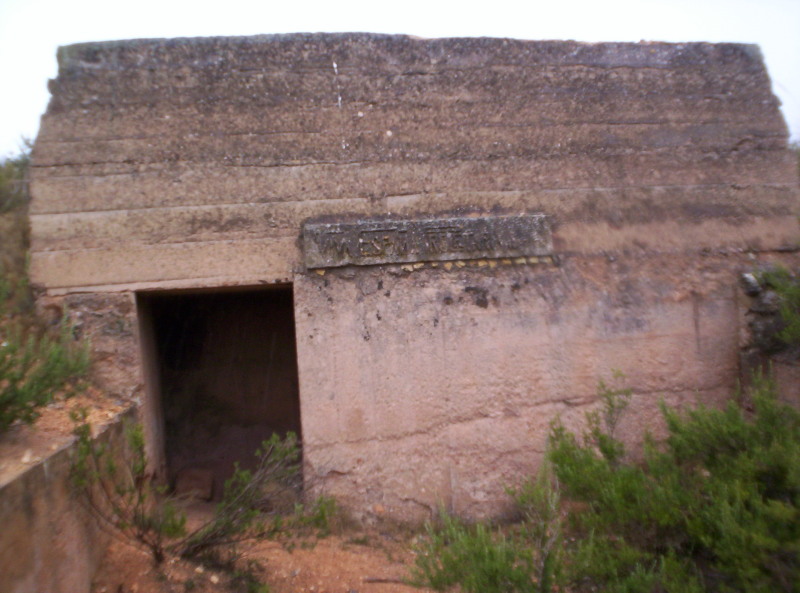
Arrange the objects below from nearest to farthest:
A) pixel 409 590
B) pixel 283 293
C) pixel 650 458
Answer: pixel 650 458 < pixel 409 590 < pixel 283 293

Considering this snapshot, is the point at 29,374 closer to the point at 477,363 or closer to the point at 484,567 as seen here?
the point at 484,567

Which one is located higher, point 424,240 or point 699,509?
point 424,240

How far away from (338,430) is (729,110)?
3.85 m

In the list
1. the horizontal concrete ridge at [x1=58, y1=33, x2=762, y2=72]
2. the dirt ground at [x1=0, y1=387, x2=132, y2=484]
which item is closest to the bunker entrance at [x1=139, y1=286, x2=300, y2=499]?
the dirt ground at [x1=0, y1=387, x2=132, y2=484]

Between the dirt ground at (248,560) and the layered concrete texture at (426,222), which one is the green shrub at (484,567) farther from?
the layered concrete texture at (426,222)

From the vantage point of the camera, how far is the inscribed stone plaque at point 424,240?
4277 millimetres

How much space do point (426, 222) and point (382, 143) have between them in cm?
65

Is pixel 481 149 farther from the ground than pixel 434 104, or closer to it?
closer to it

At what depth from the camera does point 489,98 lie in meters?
4.70

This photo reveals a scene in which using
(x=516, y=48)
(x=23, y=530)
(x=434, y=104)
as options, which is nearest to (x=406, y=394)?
(x=434, y=104)

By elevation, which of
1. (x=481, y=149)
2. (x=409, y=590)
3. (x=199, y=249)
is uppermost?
(x=481, y=149)

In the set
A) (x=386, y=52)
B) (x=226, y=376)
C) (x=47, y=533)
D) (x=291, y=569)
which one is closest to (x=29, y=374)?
(x=47, y=533)

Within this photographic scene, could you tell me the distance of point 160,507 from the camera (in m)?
3.69

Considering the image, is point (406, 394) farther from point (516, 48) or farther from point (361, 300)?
point (516, 48)
